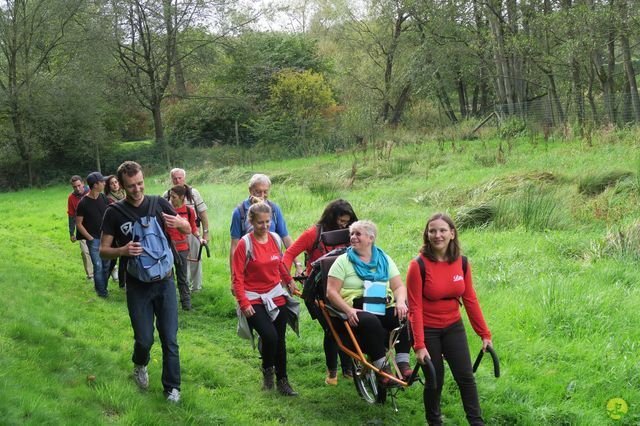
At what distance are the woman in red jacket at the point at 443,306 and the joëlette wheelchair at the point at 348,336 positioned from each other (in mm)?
252

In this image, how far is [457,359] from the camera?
15.1 feet

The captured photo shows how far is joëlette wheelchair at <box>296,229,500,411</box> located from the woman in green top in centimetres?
7

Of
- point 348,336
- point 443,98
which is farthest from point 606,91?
Result: point 348,336

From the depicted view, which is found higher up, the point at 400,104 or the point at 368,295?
the point at 400,104

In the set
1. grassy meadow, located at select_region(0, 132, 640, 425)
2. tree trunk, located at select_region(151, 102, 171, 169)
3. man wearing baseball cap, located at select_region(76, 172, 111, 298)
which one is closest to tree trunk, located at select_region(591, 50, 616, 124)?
grassy meadow, located at select_region(0, 132, 640, 425)

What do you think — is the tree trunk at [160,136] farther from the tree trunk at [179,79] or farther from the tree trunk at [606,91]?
the tree trunk at [606,91]

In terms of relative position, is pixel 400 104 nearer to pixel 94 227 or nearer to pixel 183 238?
pixel 94 227

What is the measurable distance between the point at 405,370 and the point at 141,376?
2270 mm

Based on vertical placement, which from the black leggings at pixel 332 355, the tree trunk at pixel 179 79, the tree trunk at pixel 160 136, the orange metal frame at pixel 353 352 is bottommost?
the black leggings at pixel 332 355

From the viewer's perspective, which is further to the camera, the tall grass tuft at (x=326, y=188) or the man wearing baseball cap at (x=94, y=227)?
the tall grass tuft at (x=326, y=188)

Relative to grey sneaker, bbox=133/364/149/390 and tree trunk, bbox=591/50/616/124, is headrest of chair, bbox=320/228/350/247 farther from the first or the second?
tree trunk, bbox=591/50/616/124

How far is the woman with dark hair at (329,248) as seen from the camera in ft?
19.0

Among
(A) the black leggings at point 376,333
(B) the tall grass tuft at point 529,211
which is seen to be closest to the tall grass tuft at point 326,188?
(B) the tall grass tuft at point 529,211

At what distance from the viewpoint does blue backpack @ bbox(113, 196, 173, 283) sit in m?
4.89
